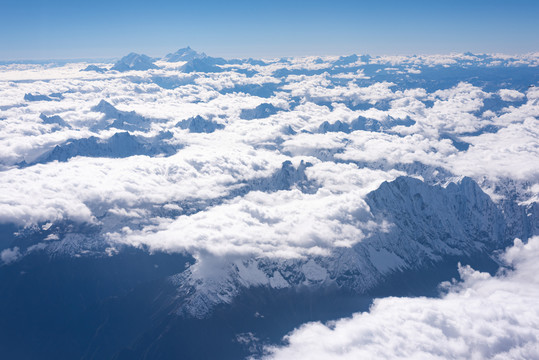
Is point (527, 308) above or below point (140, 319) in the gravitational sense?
above

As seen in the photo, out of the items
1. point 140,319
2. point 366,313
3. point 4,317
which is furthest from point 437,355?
point 4,317

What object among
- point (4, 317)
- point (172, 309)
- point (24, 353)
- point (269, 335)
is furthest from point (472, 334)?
point (4, 317)

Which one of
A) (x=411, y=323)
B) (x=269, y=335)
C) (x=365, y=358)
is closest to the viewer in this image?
(x=365, y=358)

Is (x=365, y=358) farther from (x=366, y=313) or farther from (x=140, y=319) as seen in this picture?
(x=140, y=319)

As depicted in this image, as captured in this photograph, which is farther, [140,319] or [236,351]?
[140,319]

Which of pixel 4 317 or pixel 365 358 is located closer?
pixel 365 358

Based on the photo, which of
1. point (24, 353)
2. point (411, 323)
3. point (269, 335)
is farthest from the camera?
point (269, 335)

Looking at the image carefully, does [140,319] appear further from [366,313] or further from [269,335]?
→ [366,313]

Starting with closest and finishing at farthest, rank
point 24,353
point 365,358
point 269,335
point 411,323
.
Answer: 1. point 365,358
2. point 411,323
3. point 24,353
4. point 269,335

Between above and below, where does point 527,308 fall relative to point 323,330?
above
